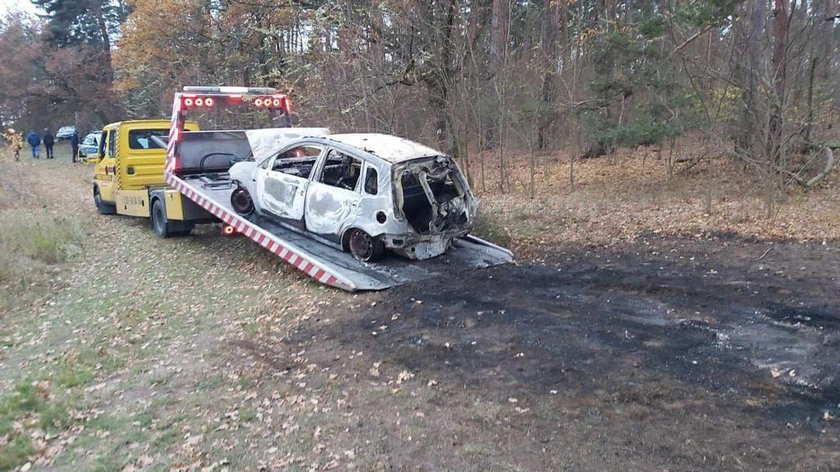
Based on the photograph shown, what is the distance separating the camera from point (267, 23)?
21.6 m

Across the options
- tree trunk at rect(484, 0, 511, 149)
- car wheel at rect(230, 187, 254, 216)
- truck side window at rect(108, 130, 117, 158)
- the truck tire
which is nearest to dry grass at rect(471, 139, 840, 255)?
tree trunk at rect(484, 0, 511, 149)

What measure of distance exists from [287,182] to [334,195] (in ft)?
3.73

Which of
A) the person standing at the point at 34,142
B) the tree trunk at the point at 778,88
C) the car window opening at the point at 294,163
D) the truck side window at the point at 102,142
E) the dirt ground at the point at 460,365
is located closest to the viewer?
the dirt ground at the point at 460,365

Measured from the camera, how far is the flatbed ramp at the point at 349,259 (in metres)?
8.41

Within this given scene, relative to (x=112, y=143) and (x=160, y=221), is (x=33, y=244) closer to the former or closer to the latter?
(x=160, y=221)

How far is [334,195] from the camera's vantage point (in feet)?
29.8

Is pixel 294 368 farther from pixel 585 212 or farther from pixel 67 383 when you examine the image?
pixel 585 212

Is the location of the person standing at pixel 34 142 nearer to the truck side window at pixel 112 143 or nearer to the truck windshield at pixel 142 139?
the truck side window at pixel 112 143

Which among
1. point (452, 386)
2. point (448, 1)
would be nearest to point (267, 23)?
point (448, 1)

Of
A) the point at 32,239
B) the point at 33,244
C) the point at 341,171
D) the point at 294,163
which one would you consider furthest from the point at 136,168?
the point at 341,171

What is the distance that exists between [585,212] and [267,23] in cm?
1371

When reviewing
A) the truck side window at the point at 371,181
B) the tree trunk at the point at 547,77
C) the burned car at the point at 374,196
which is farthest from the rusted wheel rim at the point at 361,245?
the tree trunk at the point at 547,77

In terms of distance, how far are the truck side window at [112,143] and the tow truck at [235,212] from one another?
1.35ft

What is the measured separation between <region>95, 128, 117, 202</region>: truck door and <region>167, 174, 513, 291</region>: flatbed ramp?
5.38 metres
